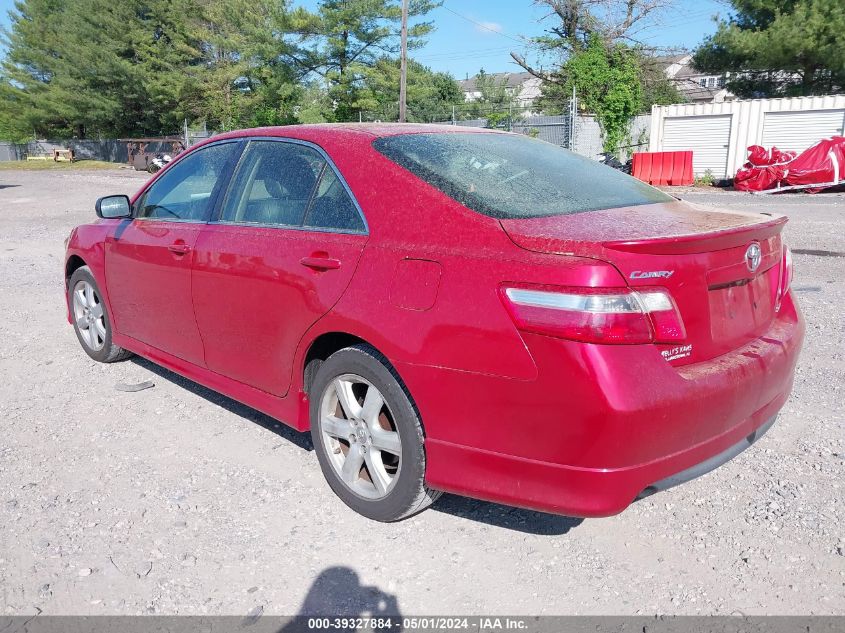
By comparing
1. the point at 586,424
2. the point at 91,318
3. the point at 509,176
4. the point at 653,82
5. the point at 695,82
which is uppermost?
the point at 695,82

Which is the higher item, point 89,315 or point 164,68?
point 164,68

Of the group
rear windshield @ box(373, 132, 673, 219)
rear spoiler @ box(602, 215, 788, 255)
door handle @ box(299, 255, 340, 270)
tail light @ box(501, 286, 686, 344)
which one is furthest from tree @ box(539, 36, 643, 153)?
tail light @ box(501, 286, 686, 344)

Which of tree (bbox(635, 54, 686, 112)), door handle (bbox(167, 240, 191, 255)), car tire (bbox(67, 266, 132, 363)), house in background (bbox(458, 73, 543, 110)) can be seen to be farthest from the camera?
house in background (bbox(458, 73, 543, 110))

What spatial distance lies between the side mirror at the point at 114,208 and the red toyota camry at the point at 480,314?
78cm

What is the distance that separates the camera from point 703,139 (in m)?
24.5

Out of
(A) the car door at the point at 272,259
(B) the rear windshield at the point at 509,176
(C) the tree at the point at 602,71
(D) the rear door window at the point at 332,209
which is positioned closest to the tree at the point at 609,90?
(C) the tree at the point at 602,71

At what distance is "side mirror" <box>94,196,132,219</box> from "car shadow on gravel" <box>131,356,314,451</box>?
117 centimetres

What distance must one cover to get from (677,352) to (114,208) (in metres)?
3.58

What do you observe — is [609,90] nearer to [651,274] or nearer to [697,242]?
[697,242]

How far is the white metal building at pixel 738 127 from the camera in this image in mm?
22562

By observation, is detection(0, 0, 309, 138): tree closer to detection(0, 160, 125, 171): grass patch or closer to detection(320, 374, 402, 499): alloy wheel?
detection(0, 160, 125, 171): grass patch

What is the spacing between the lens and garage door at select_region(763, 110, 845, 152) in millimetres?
22391

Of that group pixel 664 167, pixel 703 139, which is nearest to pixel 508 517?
pixel 664 167

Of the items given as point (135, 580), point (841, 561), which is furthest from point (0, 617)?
point (841, 561)
